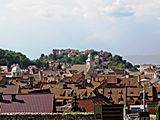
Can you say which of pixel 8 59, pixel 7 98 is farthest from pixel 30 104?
pixel 8 59

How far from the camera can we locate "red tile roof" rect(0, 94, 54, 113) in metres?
31.5

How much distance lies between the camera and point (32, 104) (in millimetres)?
32500

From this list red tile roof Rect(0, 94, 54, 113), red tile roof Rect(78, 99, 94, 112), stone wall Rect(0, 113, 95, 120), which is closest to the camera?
stone wall Rect(0, 113, 95, 120)

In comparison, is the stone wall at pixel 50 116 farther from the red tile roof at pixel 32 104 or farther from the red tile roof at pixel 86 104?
the red tile roof at pixel 86 104

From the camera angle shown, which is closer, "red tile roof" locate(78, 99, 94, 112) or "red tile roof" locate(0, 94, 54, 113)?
"red tile roof" locate(0, 94, 54, 113)

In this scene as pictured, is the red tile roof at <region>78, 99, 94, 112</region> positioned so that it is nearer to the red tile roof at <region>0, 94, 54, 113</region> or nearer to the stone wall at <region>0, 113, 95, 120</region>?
the red tile roof at <region>0, 94, 54, 113</region>

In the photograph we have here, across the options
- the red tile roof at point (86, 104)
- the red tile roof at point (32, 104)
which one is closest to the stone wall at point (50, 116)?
the red tile roof at point (32, 104)

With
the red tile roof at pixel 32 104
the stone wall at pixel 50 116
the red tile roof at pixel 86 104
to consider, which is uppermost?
the stone wall at pixel 50 116

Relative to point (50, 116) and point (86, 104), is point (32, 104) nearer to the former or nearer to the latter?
point (86, 104)

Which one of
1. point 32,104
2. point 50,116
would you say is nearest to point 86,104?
point 32,104

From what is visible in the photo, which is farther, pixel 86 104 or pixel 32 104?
pixel 86 104

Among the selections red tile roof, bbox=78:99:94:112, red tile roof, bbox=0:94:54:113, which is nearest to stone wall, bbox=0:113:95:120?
red tile roof, bbox=0:94:54:113

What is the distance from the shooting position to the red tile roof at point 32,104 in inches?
1242

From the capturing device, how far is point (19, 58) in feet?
630
